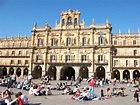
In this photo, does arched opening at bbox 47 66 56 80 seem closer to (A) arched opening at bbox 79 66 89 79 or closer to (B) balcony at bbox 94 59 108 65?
(A) arched opening at bbox 79 66 89 79

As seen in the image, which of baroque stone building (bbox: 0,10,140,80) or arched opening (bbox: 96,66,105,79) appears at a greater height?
baroque stone building (bbox: 0,10,140,80)

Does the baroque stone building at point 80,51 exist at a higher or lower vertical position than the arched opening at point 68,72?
higher

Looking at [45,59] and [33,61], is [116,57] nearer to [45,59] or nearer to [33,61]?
[45,59]

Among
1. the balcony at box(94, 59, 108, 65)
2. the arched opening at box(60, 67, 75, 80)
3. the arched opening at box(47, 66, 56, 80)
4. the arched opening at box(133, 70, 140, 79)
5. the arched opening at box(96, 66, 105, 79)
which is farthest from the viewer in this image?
the arched opening at box(47, 66, 56, 80)

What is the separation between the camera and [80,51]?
49.3 meters

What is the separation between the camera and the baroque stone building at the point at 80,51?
47.9 metres

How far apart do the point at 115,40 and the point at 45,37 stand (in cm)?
1972

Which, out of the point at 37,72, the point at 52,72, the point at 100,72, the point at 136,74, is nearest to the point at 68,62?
the point at 52,72

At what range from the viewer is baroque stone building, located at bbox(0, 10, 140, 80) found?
47.9m

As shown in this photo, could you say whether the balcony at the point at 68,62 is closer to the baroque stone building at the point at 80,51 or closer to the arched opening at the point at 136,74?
the baroque stone building at the point at 80,51

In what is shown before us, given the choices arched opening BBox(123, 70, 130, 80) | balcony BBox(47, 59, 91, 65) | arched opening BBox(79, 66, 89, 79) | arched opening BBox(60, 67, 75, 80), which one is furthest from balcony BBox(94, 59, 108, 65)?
arched opening BBox(60, 67, 75, 80)

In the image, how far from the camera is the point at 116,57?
48562 millimetres

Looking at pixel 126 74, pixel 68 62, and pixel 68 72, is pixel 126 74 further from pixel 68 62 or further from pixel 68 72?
pixel 68 62

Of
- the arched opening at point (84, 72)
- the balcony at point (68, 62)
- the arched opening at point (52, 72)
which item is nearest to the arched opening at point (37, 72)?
the arched opening at point (52, 72)
